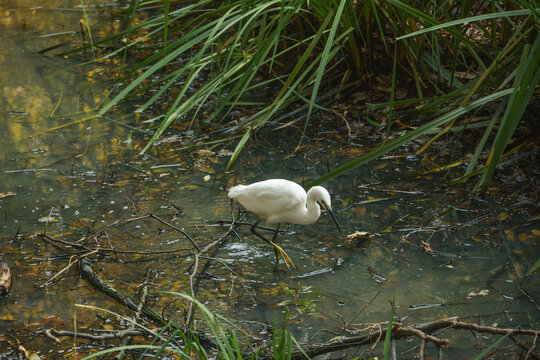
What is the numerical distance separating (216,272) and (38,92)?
2.86 metres

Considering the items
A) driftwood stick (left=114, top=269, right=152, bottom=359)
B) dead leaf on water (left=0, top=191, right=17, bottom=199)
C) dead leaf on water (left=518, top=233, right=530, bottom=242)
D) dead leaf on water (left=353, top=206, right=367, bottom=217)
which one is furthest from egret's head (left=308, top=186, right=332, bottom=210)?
dead leaf on water (left=0, top=191, right=17, bottom=199)

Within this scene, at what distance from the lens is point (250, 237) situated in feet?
11.3

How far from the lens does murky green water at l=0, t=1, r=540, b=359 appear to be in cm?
278

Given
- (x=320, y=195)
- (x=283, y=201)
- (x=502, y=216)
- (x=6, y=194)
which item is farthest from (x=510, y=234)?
(x=6, y=194)

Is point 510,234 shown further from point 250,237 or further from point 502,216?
point 250,237

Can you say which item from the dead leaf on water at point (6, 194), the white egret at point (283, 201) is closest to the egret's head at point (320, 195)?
the white egret at point (283, 201)

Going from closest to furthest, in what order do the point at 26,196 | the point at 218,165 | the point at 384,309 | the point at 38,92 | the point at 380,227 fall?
the point at 384,309 < the point at 380,227 < the point at 26,196 < the point at 218,165 < the point at 38,92

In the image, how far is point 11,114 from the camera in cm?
477

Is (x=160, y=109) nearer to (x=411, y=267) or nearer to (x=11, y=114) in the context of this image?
(x=11, y=114)

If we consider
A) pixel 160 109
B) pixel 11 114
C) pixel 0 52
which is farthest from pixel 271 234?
pixel 0 52

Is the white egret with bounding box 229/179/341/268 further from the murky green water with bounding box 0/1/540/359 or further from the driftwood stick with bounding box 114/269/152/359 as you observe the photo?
the driftwood stick with bounding box 114/269/152/359

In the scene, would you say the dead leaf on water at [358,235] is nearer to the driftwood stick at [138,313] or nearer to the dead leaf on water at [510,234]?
the dead leaf on water at [510,234]

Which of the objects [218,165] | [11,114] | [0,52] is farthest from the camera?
[0,52]

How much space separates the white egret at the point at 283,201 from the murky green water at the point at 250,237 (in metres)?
0.18
